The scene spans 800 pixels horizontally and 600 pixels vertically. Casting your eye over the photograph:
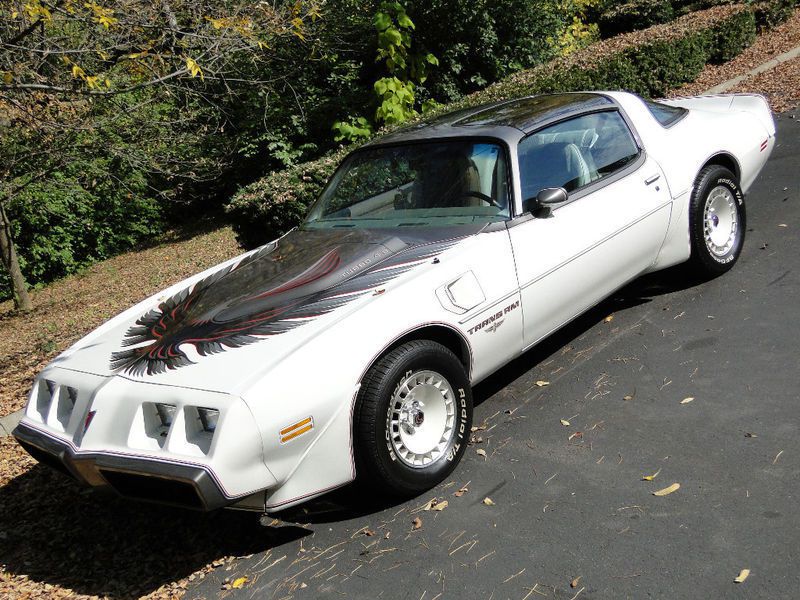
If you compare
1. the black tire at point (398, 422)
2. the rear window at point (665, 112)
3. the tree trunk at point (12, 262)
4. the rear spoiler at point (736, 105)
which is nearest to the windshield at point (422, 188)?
the black tire at point (398, 422)

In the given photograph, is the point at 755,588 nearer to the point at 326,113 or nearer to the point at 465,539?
the point at 465,539

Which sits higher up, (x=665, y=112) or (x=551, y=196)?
(x=665, y=112)

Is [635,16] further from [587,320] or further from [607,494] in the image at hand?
[607,494]

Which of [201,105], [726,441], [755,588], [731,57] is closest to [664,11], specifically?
[731,57]

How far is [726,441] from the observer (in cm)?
409

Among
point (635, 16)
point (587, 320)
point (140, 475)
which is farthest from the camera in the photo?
point (635, 16)

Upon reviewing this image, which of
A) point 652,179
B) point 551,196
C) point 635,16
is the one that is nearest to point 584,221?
point 551,196

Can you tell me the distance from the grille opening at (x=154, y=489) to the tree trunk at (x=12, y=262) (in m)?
8.71

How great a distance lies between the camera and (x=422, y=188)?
5.09 m

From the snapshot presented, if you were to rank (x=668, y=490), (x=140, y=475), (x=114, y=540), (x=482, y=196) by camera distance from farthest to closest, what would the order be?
(x=482, y=196), (x=114, y=540), (x=668, y=490), (x=140, y=475)

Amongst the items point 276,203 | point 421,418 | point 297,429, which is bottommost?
point 421,418

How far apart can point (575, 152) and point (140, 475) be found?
326cm

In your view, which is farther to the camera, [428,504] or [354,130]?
[354,130]

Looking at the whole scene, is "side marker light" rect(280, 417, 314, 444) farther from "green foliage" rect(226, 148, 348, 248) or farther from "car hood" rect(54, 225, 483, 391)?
"green foliage" rect(226, 148, 348, 248)
